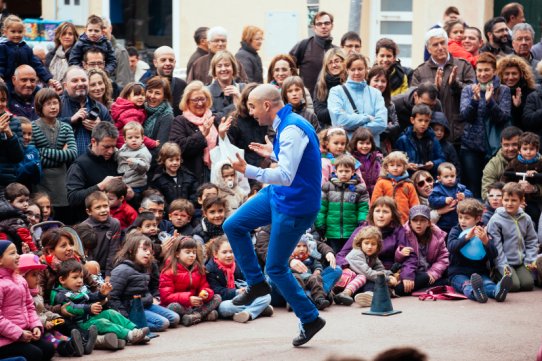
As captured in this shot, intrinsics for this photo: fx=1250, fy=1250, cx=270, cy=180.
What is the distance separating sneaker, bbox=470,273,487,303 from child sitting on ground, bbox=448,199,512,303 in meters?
0.12

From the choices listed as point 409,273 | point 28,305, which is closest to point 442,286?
point 409,273

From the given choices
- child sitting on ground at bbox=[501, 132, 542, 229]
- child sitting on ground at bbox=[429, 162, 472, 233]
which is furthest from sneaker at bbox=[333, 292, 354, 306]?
child sitting on ground at bbox=[501, 132, 542, 229]

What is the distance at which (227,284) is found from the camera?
11438mm

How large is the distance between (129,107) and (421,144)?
3.28 m

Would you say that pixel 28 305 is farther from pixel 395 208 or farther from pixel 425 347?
pixel 395 208

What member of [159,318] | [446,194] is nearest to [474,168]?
[446,194]

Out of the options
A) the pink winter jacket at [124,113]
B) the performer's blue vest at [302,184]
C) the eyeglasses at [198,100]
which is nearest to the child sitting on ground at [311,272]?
the eyeglasses at [198,100]

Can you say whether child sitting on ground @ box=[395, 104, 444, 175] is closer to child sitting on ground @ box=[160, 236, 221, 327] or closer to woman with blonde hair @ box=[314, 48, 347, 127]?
woman with blonde hair @ box=[314, 48, 347, 127]

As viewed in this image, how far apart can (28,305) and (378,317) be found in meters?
3.40

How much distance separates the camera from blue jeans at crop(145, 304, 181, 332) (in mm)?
10539

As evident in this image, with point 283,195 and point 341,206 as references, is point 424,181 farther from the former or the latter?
point 283,195

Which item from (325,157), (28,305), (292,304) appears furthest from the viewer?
(325,157)

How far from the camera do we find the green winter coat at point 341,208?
12578 millimetres

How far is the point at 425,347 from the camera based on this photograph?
395 inches
